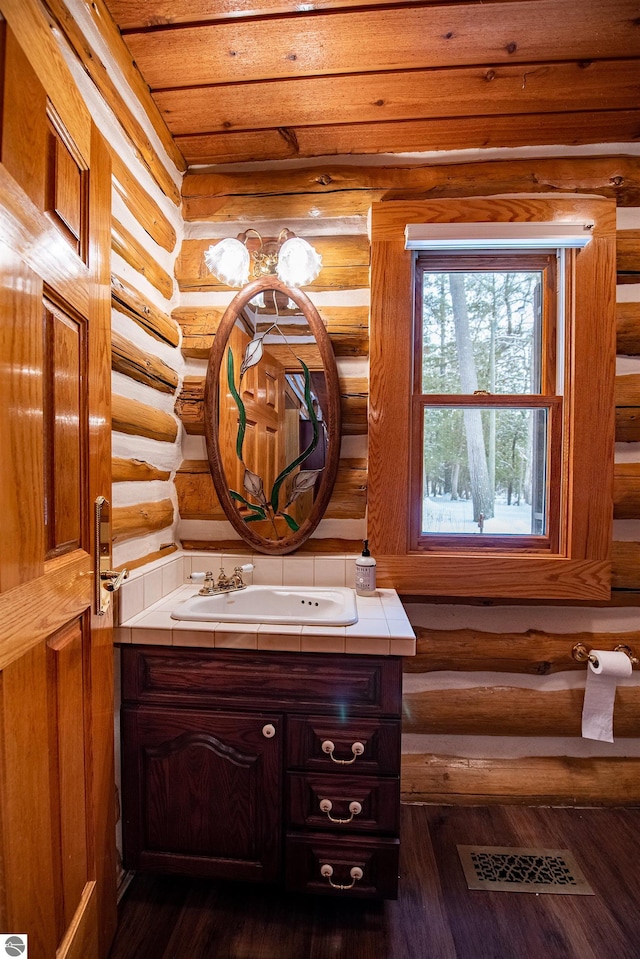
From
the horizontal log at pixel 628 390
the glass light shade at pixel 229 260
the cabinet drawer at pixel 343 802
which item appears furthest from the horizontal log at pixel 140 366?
the horizontal log at pixel 628 390

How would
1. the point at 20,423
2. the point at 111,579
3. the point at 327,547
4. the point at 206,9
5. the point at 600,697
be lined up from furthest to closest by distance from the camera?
the point at 327,547 → the point at 600,697 → the point at 206,9 → the point at 111,579 → the point at 20,423

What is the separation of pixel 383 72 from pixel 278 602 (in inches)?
74.0

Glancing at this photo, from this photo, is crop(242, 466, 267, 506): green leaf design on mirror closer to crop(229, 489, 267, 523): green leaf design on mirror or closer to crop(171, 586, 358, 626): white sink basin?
crop(229, 489, 267, 523): green leaf design on mirror

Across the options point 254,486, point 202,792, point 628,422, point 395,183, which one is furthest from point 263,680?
point 395,183

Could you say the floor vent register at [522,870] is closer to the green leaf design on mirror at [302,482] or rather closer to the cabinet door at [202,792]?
the cabinet door at [202,792]

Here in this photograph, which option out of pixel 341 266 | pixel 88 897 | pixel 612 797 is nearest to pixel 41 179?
pixel 341 266

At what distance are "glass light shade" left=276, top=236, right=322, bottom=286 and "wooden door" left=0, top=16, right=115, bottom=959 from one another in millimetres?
679

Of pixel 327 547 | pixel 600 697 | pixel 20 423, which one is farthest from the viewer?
pixel 327 547

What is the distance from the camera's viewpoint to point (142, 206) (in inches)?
59.4

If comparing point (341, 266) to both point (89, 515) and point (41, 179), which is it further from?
point (89, 515)

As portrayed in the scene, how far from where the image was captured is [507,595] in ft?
5.60

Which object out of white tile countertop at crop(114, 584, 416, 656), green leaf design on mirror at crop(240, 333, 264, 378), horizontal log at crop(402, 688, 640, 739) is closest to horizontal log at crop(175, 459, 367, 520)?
green leaf design on mirror at crop(240, 333, 264, 378)

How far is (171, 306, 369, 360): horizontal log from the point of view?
70.1 inches

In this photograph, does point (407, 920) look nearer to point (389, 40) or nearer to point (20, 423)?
point (20, 423)
